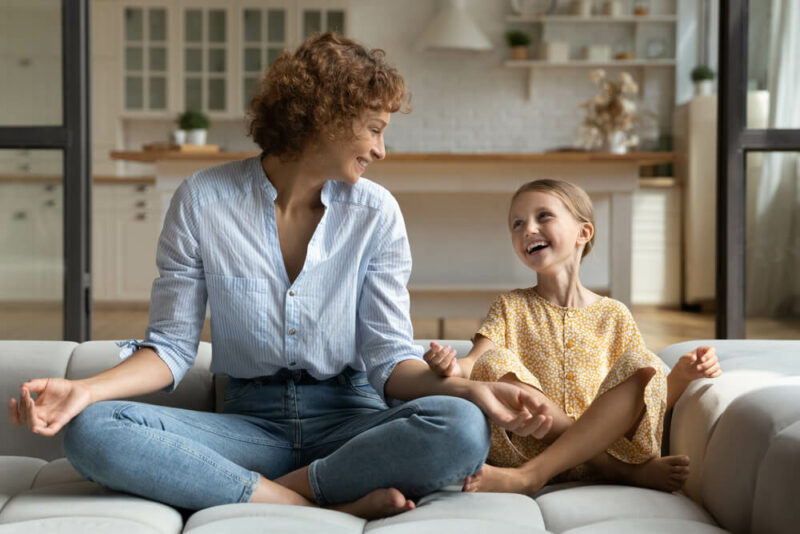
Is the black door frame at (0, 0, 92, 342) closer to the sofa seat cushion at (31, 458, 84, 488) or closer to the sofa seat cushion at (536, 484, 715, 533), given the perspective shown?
the sofa seat cushion at (31, 458, 84, 488)

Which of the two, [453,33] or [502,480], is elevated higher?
[453,33]

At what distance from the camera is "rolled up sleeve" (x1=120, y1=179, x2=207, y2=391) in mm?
1705

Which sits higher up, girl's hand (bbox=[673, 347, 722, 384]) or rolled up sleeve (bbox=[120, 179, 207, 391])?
rolled up sleeve (bbox=[120, 179, 207, 391])

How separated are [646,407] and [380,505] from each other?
0.51m

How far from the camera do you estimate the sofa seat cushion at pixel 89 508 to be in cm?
139

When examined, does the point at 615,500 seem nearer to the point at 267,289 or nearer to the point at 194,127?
the point at 267,289

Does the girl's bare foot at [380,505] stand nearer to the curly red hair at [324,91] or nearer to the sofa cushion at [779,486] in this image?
the sofa cushion at [779,486]

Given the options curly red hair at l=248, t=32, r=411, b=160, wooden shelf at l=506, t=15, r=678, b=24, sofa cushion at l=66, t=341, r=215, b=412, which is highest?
wooden shelf at l=506, t=15, r=678, b=24

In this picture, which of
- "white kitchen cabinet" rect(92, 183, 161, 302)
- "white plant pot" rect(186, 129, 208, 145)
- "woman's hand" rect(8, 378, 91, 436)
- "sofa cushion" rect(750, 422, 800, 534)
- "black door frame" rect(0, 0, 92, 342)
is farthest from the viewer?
"white kitchen cabinet" rect(92, 183, 161, 302)

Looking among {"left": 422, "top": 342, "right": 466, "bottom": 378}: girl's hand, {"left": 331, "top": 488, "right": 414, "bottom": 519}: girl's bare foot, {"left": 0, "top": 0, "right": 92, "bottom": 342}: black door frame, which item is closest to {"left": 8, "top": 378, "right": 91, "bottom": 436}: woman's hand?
{"left": 331, "top": 488, "right": 414, "bottom": 519}: girl's bare foot

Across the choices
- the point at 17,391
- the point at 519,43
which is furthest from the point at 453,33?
the point at 17,391

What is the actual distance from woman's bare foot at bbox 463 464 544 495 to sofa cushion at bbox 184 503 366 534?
0.21 meters

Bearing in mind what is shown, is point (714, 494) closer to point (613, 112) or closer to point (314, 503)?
point (314, 503)

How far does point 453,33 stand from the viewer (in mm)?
6676
